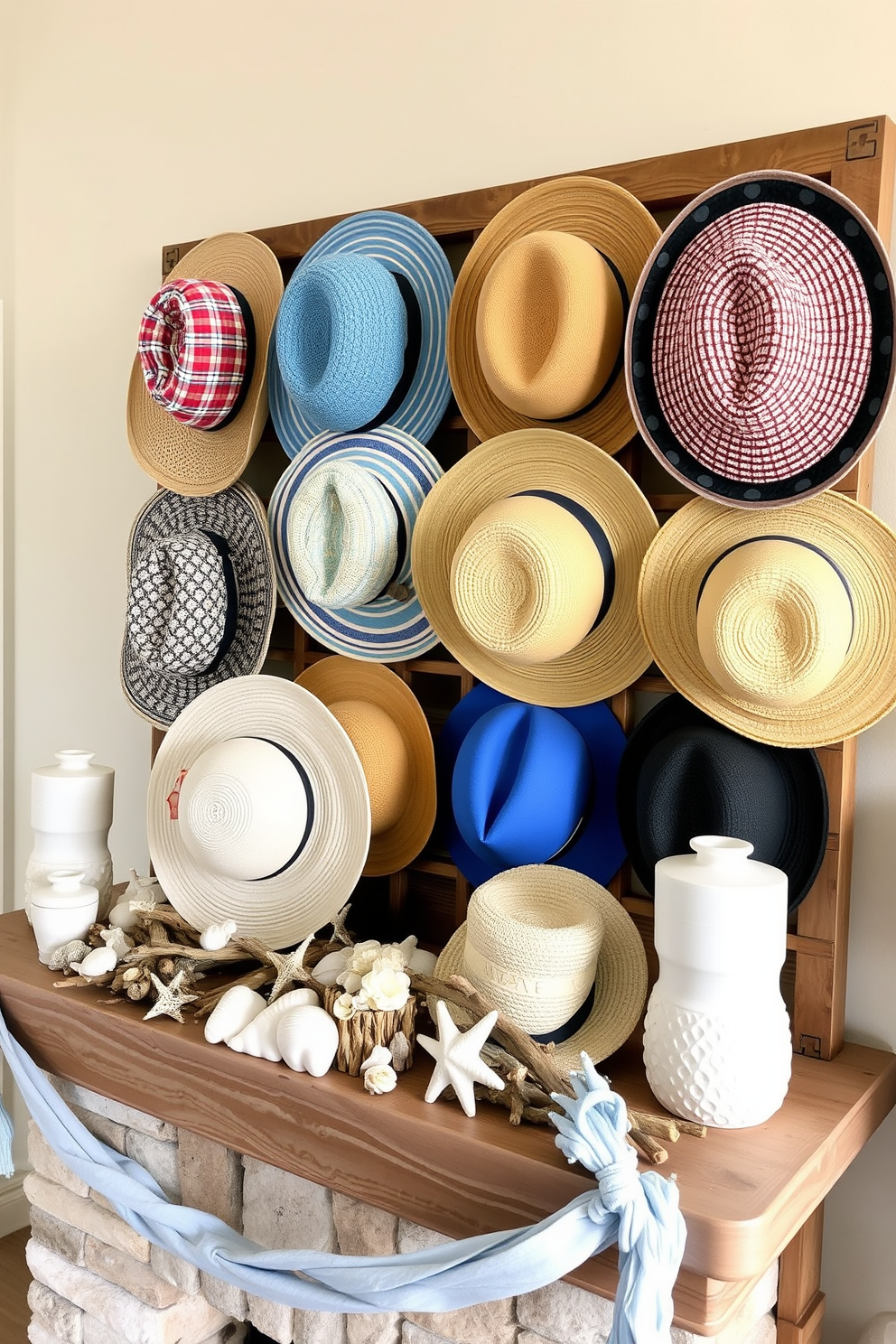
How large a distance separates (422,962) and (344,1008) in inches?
8.1

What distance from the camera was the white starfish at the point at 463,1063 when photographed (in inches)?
47.8

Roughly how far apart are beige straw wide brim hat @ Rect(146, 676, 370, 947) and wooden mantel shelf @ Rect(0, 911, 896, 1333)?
0.22 meters

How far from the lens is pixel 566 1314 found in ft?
3.86

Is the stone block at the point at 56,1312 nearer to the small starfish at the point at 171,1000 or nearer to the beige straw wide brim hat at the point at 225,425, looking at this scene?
the small starfish at the point at 171,1000

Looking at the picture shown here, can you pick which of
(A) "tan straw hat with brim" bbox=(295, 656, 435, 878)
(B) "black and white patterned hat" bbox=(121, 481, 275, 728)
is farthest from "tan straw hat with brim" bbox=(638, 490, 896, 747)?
(B) "black and white patterned hat" bbox=(121, 481, 275, 728)

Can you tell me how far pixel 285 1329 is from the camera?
4.76ft

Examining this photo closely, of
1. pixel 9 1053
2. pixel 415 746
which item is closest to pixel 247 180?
pixel 415 746

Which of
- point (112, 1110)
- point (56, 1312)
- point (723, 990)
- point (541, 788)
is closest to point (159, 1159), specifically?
point (112, 1110)

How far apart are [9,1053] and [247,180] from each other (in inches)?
60.9

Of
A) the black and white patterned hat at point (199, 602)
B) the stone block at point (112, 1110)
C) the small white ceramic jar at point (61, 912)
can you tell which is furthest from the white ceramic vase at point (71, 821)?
the stone block at point (112, 1110)

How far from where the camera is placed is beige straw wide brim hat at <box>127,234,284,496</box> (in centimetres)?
179

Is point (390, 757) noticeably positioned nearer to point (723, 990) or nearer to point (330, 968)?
point (330, 968)

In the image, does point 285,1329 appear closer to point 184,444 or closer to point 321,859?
point 321,859

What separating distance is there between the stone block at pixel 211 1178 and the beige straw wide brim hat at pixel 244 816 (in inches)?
11.6
